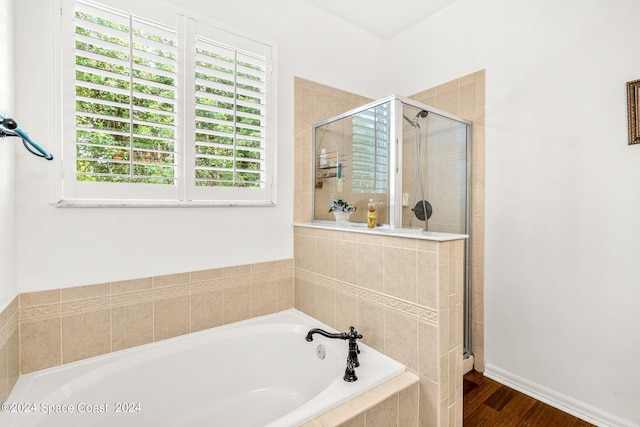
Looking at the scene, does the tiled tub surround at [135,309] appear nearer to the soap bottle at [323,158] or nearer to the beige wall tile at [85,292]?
the beige wall tile at [85,292]

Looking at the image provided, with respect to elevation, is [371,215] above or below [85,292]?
above

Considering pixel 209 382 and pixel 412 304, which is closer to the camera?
pixel 412 304

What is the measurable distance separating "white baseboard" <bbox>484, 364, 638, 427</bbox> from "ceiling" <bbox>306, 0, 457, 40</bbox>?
2.84 m

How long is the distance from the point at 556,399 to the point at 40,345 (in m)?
2.88

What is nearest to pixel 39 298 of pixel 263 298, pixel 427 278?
pixel 263 298

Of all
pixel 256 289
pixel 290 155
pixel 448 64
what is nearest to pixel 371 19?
pixel 448 64

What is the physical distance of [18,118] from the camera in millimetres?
1404

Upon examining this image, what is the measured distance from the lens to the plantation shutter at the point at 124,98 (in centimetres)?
155

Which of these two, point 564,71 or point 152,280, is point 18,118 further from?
Answer: point 564,71

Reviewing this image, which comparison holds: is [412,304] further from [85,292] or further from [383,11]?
[383,11]

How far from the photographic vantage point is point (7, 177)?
1293mm

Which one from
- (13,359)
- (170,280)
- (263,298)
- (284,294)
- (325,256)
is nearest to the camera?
(13,359)

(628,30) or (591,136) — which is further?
(591,136)

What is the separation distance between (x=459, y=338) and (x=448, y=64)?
2.09 m
